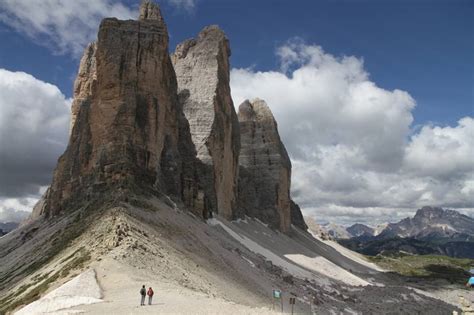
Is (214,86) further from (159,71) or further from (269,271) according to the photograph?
(269,271)

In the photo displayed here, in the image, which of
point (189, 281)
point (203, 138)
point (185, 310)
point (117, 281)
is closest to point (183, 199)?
point (203, 138)

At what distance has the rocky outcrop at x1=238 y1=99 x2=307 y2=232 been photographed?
99.5 meters

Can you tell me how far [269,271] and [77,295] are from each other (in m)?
31.8

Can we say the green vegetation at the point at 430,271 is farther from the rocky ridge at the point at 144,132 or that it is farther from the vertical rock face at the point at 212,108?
the rocky ridge at the point at 144,132

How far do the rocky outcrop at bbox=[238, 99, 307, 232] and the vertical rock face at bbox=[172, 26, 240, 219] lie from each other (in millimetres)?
11886

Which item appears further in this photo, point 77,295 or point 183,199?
point 183,199

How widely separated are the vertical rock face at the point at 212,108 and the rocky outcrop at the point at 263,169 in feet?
39.0

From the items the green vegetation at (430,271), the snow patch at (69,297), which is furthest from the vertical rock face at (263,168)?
the snow patch at (69,297)

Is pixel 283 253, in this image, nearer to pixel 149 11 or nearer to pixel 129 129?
pixel 129 129

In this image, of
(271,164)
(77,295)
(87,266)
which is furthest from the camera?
(271,164)

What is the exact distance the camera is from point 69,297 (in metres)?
22.7

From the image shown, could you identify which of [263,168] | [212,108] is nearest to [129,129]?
[212,108]

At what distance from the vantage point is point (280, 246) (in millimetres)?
80312

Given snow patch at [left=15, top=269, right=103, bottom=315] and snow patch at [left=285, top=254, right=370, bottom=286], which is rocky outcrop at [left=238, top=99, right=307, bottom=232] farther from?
snow patch at [left=15, top=269, right=103, bottom=315]
